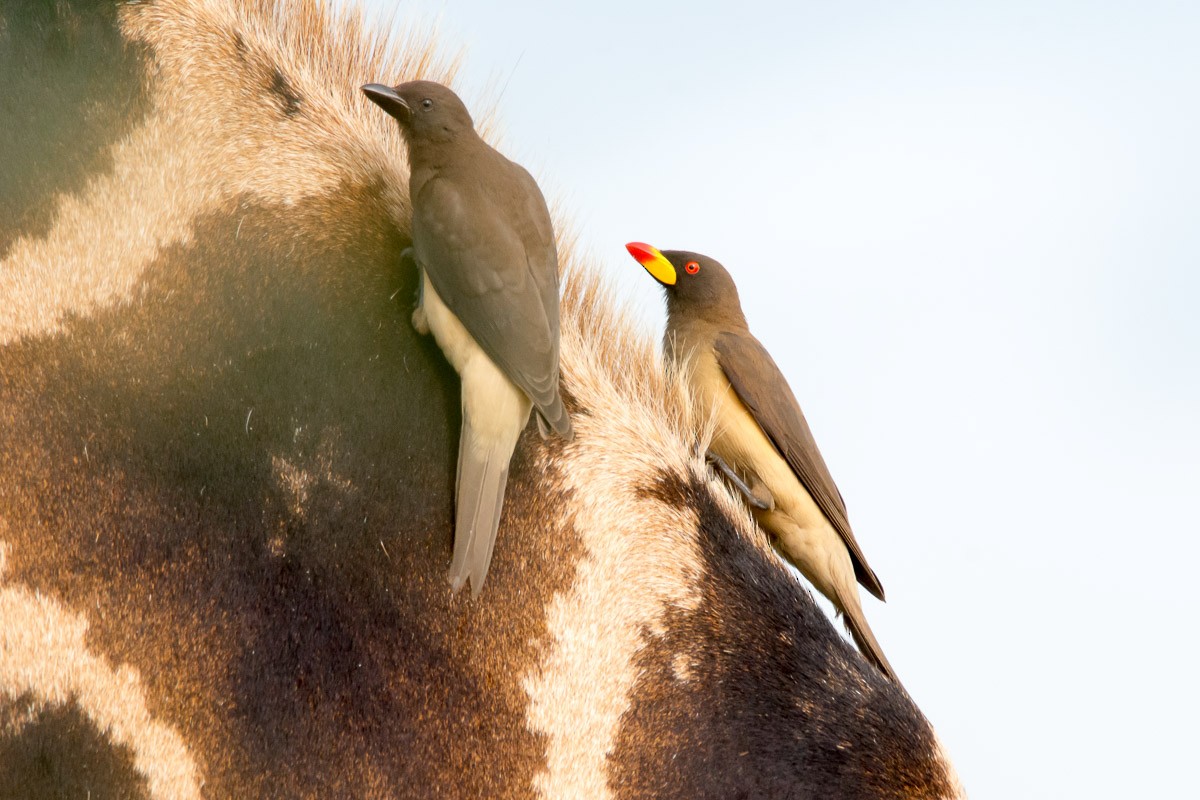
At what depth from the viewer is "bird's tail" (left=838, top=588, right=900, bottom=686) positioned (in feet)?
7.34

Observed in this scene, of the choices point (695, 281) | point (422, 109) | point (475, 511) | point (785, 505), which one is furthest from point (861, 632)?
point (422, 109)

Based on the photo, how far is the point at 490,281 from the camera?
67.4 inches

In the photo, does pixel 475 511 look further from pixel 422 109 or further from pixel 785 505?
pixel 785 505

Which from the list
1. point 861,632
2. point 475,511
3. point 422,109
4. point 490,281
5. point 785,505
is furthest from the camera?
point 785,505

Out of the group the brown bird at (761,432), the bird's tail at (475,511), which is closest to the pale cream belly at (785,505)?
the brown bird at (761,432)

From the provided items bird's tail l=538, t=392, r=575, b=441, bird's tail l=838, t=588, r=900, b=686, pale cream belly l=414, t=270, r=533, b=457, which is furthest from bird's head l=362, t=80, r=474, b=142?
bird's tail l=838, t=588, r=900, b=686

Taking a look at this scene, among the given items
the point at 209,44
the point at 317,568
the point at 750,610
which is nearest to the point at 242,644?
the point at 317,568

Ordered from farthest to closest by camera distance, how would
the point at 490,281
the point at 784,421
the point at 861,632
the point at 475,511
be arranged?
the point at 784,421 < the point at 861,632 < the point at 490,281 < the point at 475,511

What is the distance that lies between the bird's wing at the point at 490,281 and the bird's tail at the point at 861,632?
0.93 metres

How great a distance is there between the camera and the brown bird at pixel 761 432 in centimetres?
240

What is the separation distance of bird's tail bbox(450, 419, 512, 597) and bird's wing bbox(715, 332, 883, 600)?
3.42ft

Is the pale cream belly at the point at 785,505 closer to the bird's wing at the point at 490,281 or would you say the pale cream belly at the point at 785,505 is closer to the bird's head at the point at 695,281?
the bird's head at the point at 695,281

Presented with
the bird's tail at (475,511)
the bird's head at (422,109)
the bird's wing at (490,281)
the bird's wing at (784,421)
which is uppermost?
the bird's head at (422,109)

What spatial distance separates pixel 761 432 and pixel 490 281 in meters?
1.01
